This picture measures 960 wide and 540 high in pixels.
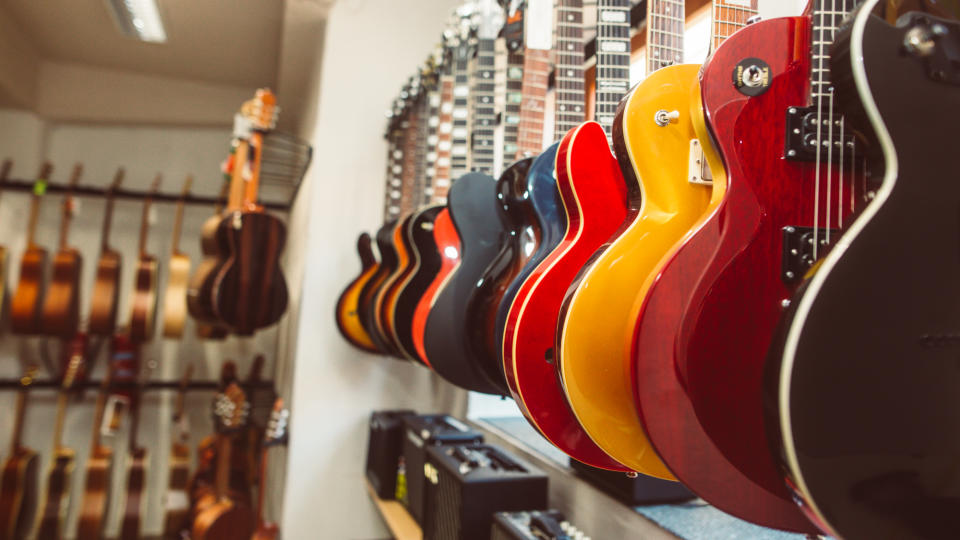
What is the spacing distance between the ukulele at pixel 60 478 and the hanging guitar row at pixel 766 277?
3.10m

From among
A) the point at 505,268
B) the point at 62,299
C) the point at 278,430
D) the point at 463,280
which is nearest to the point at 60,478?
the point at 62,299

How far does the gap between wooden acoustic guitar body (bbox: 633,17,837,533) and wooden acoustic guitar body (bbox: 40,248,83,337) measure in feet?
10.9

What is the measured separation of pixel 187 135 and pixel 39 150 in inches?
31.7

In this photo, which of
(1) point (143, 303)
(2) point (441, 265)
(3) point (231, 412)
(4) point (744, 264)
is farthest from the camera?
(1) point (143, 303)

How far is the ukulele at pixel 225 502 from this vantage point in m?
2.25

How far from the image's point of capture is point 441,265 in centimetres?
137

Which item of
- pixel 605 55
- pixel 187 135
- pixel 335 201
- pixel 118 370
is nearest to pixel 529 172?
pixel 605 55

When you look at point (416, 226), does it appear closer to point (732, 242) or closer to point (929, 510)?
point (732, 242)

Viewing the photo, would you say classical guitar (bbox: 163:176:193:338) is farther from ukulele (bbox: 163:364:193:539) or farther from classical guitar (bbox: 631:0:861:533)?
classical guitar (bbox: 631:0:861:533)

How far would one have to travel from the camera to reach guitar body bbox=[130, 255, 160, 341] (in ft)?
10.0

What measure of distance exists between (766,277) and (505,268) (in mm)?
463

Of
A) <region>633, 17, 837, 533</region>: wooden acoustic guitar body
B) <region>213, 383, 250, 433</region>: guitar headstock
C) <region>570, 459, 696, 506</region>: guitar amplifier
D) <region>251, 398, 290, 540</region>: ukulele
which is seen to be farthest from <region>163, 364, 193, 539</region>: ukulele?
<region>633, 17, 837, 533</region>: wooden acoustic guitar body

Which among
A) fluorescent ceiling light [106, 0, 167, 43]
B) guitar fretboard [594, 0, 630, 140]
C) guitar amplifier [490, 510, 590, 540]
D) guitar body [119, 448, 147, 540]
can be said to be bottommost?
guitar body [119, 448, 147, 540]

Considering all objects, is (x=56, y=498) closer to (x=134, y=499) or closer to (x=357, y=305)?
(x=134, y=499)
